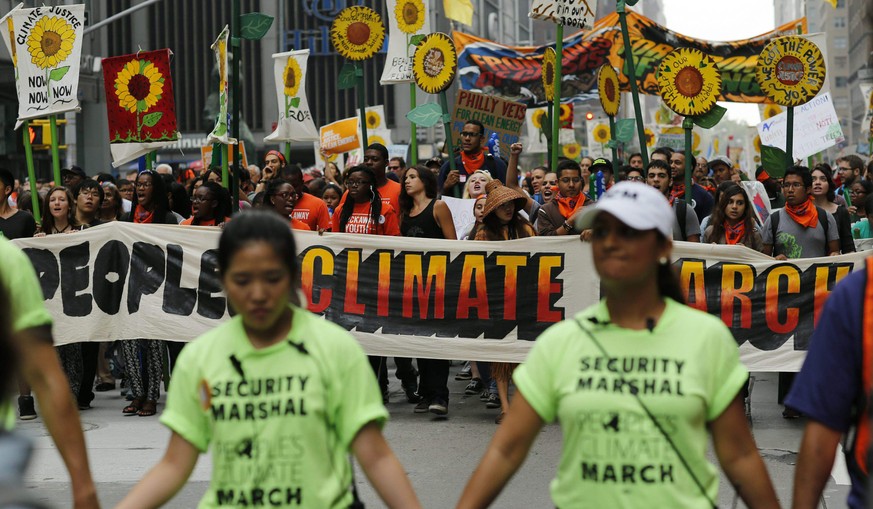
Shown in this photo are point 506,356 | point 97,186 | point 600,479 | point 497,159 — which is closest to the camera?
point 600,479

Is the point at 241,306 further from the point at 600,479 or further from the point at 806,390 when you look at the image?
the point at 806,390

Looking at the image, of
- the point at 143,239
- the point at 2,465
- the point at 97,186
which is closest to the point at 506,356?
the point at 143,239

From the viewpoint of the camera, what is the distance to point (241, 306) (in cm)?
346

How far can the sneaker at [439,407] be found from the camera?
388 inches

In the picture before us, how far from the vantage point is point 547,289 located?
9.83m

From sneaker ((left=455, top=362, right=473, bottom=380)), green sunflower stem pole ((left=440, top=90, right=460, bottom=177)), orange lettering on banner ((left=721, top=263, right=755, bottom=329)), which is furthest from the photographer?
green sunflower stem pole ((left=440, top=90, right=460, bottom=177))

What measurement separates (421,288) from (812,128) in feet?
25.8

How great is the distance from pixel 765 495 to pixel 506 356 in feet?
20.8

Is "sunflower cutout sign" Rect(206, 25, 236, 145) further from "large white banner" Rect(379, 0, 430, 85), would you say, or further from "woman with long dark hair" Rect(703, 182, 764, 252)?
"woman with long dark hair" Rect(703, 182, 764, 252)

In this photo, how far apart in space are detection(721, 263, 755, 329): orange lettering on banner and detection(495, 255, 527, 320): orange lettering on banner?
4.82ft

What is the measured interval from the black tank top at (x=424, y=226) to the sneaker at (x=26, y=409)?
3.11 metres

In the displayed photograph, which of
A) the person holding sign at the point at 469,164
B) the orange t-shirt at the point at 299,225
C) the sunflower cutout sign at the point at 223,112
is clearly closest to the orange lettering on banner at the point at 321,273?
the orange t-shirt at the point at 299,225

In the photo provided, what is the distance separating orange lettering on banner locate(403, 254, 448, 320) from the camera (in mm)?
9953

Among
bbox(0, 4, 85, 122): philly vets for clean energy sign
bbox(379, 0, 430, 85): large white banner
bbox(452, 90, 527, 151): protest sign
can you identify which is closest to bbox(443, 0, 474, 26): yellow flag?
bbox(379, 0, 430, 85): large white banner
